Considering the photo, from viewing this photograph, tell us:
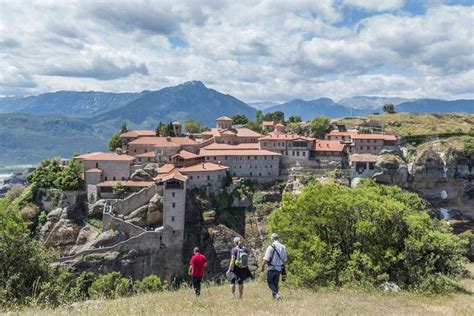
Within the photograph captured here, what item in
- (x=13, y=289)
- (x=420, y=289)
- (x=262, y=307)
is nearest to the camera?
(x=262, y=307)

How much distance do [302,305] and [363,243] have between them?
1111 cm

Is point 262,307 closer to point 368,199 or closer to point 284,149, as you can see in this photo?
point 368,199

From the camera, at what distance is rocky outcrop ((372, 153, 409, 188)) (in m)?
80.3

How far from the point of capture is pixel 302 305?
54.7 feet

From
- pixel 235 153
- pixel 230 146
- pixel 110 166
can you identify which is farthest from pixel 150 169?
pixel 230 146

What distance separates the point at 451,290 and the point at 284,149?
6423 centimetres

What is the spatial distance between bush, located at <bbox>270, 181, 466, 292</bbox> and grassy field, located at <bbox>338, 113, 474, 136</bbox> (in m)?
87.8

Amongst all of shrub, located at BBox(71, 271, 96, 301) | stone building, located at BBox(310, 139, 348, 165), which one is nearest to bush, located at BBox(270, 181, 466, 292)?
shrub, located at BBox(71, 271, 96, 301)

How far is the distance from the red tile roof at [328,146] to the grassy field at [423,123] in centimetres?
2851

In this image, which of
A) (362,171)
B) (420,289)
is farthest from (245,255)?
(362,171)

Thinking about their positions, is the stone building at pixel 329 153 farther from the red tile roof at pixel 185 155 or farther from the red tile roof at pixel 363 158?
the red tile roof at pixel 185 155

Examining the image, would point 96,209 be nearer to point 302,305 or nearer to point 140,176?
point 140,176

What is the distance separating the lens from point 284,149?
285ft

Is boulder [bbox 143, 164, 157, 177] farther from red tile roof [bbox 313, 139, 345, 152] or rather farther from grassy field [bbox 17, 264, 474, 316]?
grassy field [bbox 17, 264, 474, 316]
